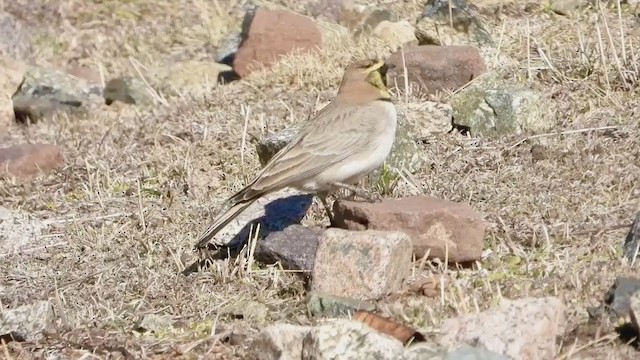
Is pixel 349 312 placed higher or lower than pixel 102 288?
higher

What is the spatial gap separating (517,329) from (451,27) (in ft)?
18.8

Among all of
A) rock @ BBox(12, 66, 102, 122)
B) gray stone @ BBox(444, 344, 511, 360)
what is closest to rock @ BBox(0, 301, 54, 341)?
gray stone @ BBox(444, 344, 511, 360)

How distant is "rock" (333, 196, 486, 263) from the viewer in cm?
582

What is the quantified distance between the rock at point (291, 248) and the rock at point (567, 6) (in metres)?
4.64

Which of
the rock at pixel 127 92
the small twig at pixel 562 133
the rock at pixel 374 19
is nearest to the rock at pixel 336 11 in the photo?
the rock at pixel 374 19

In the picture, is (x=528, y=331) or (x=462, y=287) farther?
(x=462, y=287)

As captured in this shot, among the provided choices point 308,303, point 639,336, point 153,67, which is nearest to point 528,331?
point 639,336

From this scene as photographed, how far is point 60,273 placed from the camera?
6.42 meters

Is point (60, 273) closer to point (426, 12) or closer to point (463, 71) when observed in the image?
point (463, 71)

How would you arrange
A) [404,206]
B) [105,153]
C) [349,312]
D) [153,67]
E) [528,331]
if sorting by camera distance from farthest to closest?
[153,67], [105,153], [404,206], [349,312], [528,331]

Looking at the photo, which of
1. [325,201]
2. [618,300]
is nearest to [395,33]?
[325,201]

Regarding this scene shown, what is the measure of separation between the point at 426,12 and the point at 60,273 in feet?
15.9

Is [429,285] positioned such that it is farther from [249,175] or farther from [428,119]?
[428,119]

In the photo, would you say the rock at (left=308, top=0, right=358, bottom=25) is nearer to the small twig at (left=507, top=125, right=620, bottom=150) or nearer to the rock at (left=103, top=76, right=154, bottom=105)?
the rock at (left=103, top=76, right=154, bottom=105)
